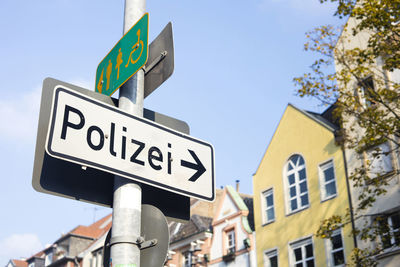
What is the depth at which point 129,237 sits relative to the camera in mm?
3758

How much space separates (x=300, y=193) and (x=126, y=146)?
23.2 meters

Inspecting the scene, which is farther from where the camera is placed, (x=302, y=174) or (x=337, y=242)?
(x=302, y=174)

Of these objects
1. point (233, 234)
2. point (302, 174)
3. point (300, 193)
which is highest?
point (302, 174)

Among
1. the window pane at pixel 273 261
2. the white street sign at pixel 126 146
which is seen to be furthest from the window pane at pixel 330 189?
the white street sign at pixel 126 146

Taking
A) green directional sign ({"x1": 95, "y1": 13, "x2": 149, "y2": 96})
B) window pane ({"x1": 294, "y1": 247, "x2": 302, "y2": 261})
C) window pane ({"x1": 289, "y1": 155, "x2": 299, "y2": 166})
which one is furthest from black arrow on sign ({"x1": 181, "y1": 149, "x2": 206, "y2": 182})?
window pane ({"x1": 289, "y1": 155, "x2": 299, "y2": 166})

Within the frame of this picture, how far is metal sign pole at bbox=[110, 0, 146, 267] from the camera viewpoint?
3716 mm

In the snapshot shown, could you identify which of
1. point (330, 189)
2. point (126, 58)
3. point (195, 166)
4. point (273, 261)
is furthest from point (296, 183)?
point (126, 58)

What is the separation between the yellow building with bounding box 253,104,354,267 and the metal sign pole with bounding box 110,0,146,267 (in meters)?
20.3

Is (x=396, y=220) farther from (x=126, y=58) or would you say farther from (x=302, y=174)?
(x=126, y=58)

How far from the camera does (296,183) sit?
88.2 ft

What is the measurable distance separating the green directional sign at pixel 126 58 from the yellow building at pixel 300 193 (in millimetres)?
20059

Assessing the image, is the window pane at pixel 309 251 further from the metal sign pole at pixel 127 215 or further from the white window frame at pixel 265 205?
the metal sign pole at pixel 127 215

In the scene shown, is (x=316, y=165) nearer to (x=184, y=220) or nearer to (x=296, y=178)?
(x=296, y=178)

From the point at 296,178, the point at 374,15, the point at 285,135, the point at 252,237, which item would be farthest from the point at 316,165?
the point at 374,15
